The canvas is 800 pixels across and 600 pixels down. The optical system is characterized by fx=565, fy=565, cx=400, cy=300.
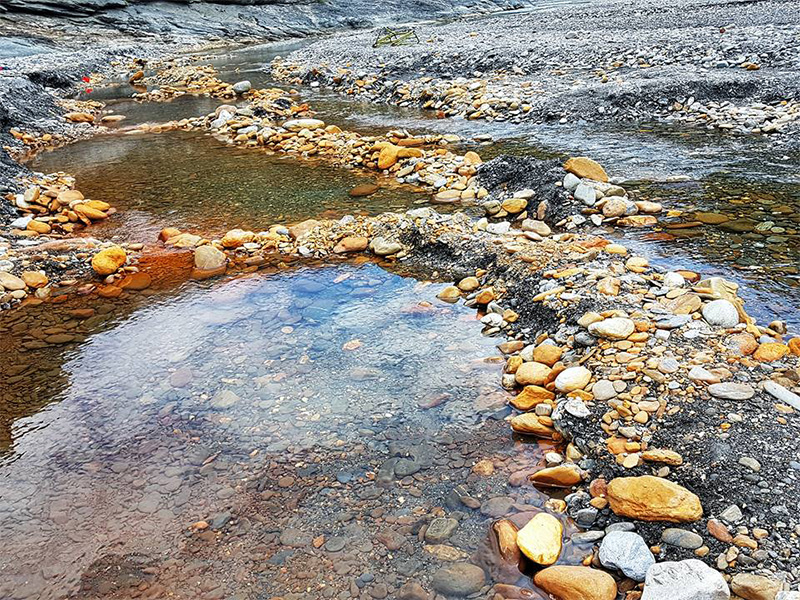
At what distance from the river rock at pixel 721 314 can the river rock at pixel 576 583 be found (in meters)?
2.32

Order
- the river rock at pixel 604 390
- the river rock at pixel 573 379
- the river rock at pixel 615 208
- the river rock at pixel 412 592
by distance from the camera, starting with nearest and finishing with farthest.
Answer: the river rock at pixel 412 592
the river rock at pixel 604 390
the river rock at pixel 573 379
the river rock at pixel 615 208

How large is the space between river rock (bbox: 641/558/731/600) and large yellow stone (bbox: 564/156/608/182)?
587 centimetres

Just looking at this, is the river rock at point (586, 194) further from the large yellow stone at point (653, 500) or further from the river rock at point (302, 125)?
the river rock at point (302, 125)

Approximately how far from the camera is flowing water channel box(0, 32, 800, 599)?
3.10 m

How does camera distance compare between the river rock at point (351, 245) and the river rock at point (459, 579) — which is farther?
the river rock at point (351, 245)

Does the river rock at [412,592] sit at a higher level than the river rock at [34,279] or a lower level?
lower

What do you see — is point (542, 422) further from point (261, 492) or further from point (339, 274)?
point (339, 274)

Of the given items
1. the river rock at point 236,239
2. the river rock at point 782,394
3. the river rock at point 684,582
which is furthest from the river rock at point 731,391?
the river rock at point 236,239

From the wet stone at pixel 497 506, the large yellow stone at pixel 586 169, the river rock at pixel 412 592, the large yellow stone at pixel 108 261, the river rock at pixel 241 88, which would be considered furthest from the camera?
the river rock at pixel 241 88

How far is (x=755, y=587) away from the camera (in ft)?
8.21

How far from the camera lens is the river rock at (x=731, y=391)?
A: 3.51 meters

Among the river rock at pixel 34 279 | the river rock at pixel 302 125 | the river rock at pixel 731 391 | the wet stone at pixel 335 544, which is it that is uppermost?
the river rock at pixel 302 125

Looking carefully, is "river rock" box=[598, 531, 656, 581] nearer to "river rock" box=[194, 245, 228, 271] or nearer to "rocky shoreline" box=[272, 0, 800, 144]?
"river rock" box=[194, 245, 228, 271]

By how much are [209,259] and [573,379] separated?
4.52 m
